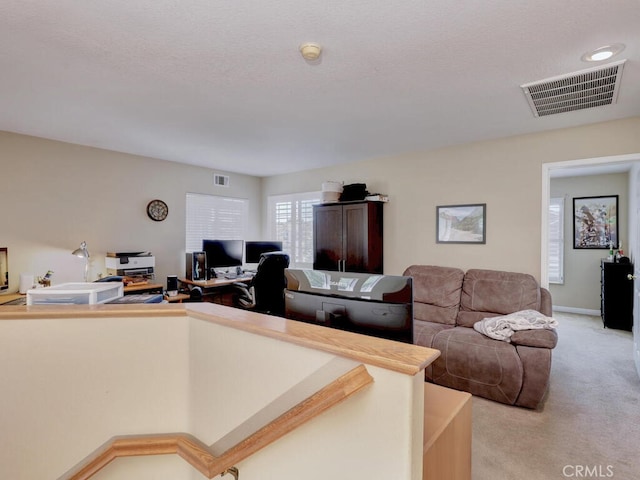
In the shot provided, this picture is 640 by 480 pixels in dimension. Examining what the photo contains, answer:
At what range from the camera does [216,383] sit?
59.5 inches

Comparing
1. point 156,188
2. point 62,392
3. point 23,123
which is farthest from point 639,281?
point 23,123

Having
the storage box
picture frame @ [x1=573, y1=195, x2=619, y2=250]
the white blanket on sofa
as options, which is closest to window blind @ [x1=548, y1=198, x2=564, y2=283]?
picture frame @ [x1=573, y1=195, x2=619, y2=250]

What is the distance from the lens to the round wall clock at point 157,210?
457 cm

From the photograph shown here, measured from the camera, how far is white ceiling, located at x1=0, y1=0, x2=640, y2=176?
1.65 m

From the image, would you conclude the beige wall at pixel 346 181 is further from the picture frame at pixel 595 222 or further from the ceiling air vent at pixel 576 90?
the picture frame at pixel 595 222

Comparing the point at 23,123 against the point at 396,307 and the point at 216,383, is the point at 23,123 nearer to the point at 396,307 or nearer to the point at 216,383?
the point at 216,383

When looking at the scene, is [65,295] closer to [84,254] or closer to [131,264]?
[84,254]

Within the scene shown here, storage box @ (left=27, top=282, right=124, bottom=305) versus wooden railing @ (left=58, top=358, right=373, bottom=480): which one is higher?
storage box @ (left=27, top=282, right=124, bottom=305)

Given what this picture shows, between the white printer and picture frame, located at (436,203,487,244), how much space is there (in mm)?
3752

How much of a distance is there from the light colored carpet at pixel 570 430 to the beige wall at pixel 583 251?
2.51 meters

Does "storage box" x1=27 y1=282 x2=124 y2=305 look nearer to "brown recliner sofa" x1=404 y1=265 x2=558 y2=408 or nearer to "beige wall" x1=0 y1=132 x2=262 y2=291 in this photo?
"brown recliner sofa" x1=404 y1=265 x2=558 y2=408

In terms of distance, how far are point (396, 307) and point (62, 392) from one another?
5.57ft

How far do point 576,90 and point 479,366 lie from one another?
7.68 feet

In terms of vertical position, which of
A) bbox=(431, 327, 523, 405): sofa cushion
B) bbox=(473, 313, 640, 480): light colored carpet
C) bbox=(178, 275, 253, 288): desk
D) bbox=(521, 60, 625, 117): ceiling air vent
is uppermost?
bbox=(521, 60, 625, 117): ceiling air vent
